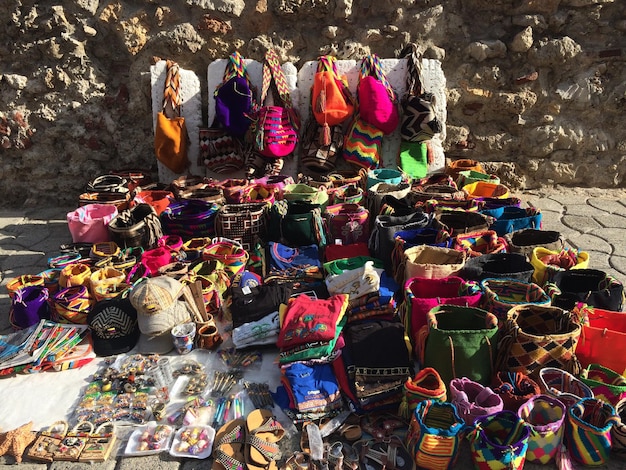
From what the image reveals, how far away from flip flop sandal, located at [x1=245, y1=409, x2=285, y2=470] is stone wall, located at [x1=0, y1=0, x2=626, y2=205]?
364 centimetres

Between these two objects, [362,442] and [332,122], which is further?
[332,122]

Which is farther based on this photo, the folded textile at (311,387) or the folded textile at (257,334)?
the folded textile at (257,334)

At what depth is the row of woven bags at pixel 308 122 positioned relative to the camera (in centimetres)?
463

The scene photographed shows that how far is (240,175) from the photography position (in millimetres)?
4965

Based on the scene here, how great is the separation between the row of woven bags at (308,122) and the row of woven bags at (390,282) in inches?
13.1

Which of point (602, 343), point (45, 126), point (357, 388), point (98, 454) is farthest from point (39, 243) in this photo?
point (602, 343)

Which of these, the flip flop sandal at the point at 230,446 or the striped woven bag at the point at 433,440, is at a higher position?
the striped woven bag at the point at 433,440

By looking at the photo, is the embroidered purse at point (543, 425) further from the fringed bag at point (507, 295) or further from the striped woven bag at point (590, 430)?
the fringed bag at point (507, 295)

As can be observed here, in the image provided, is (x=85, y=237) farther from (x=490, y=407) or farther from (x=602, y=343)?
(x=602, y=343)

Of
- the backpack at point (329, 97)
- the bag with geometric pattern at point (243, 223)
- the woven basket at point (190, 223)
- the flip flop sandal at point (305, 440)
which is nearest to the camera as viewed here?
the flip flop sandal at point (305, 440)

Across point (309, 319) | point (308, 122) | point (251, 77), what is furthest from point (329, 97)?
point (309, 319)

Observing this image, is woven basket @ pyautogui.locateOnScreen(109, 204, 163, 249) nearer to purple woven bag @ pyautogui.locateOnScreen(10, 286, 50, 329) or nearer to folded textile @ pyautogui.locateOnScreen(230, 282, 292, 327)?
purple woven bag @ pyautogui.locateOnScreen(10, 286, 50, 329)

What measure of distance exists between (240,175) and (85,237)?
1647 millimetres

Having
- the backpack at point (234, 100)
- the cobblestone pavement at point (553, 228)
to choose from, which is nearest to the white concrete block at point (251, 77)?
the backpack at point (234, 100)
